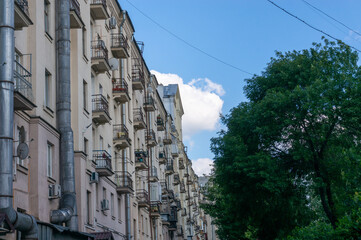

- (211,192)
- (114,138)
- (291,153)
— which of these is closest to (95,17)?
(114,138)

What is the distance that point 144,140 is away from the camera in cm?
4538

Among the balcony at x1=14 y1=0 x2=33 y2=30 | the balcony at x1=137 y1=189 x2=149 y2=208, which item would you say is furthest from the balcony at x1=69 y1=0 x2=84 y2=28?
the balcony at x1=137 y1=189 x2=149 y2=208

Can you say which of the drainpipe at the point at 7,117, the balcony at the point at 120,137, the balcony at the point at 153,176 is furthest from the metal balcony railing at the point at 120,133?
the drainpipe at the point at 7,117

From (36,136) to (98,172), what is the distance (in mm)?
8423

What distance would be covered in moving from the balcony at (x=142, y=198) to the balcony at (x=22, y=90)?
71.6ft

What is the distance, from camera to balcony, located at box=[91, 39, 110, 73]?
93.5 feet

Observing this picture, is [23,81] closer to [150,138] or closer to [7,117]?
[7,117]

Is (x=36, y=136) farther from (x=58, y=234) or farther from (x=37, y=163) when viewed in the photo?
(x=58, y=234)

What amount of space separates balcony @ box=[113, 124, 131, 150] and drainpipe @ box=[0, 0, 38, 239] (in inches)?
636

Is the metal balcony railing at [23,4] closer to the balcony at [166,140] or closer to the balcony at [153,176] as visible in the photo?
the balcony at [153,176]

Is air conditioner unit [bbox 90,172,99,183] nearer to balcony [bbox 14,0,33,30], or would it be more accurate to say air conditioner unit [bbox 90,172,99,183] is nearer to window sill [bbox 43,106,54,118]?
window sill [bbox 43,106,54,118]

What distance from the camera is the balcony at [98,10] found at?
1141 inches

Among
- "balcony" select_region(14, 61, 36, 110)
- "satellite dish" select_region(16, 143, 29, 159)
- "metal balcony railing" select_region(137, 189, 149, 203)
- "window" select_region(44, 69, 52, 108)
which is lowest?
"satellite dish" select_region(16, 143, 29, 159)

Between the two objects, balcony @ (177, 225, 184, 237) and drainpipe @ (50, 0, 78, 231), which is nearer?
drainpipe @ (50, 0, 78, 231)
